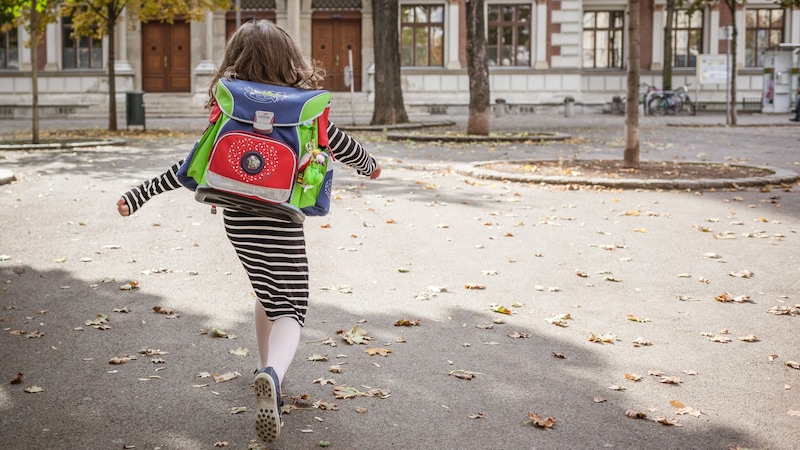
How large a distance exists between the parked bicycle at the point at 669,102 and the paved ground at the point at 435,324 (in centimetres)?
2850

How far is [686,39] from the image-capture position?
4350 centimetres

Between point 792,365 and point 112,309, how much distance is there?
3.97 meters

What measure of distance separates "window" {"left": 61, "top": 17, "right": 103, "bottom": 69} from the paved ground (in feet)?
97.6

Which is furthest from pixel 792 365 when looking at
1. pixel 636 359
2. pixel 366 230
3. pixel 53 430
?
pixel 366 230

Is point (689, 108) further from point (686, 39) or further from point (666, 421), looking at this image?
point (666, 421)

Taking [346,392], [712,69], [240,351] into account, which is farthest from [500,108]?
[346,392]

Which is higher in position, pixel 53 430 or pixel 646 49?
pixel 646 49

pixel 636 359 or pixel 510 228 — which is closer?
pixel 636 359

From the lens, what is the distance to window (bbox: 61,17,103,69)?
132 feet

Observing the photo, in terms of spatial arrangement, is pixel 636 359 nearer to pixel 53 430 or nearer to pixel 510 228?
pixel 53 430

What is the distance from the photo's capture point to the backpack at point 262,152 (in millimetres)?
3795

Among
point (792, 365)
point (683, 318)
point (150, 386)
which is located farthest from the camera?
point (683, 318)

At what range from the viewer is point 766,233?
30.7ft

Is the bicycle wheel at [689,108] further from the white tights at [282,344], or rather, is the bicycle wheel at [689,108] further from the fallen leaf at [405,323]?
the white tights at [282,344]
